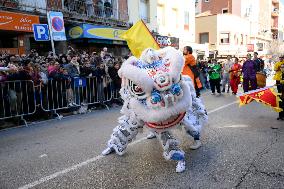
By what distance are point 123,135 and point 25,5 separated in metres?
10.7

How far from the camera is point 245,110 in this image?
9.24 meters

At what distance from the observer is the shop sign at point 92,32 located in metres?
15.6

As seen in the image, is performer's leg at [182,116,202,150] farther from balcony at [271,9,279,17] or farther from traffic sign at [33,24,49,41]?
balcony at [271,9,279,17]

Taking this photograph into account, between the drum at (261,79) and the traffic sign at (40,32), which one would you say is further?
the drum at (261,79)

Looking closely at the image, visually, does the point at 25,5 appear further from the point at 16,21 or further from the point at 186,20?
the point at 186,20

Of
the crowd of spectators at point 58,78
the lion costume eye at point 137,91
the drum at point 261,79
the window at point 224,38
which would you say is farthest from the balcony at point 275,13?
the lion costume eye at point 137,91

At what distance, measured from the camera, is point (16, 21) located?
41.3 feet

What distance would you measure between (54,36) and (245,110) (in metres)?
6.67

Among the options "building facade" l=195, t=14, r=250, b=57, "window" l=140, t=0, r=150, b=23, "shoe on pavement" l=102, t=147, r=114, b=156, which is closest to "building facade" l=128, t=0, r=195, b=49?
"window" l=140, t=0, r=150, b=23

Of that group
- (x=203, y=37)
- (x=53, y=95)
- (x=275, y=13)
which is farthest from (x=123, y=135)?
(x=275, y=13)

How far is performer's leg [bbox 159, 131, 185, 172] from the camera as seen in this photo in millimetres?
4219

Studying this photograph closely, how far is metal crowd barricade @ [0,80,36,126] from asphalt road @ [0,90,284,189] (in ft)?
3.15

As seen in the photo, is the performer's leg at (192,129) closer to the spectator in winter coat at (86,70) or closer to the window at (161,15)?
the spectator in winter coat at (86,70)

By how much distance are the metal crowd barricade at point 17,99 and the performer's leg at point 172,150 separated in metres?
5.04
